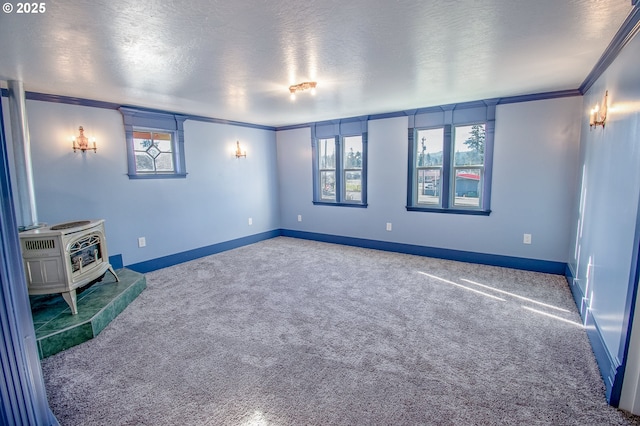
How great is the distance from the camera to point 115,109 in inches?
164

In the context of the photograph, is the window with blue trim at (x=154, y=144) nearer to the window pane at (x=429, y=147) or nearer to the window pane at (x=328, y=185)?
the window pane at (x=328, y=185)

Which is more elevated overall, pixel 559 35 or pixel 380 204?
pixel 559 35

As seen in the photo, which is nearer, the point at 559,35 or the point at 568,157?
the point at 559,35

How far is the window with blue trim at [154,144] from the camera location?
4344 mm

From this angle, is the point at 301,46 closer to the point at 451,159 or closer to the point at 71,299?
the point at 71,299

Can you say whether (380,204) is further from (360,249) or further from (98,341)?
(98,341)

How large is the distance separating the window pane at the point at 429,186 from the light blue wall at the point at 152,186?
3.14 m

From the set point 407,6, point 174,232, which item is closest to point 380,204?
point 174,232

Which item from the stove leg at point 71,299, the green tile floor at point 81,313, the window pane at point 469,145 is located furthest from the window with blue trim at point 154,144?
the window pane at point 469,145

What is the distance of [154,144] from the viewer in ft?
15.6

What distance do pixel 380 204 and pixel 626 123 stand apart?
3613 millimetres

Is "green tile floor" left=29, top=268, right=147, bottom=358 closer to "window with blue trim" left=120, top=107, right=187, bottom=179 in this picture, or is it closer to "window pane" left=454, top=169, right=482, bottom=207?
"window with blue trim" left=120, top=107, right=187, bottom=179

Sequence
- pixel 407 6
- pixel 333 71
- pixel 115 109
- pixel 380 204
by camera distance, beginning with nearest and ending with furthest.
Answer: pixel 407 6 → pixel 333 71 → pixel 115 109 → pixel 380 204

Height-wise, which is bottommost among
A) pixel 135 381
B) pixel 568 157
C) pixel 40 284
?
pixel 135 381
